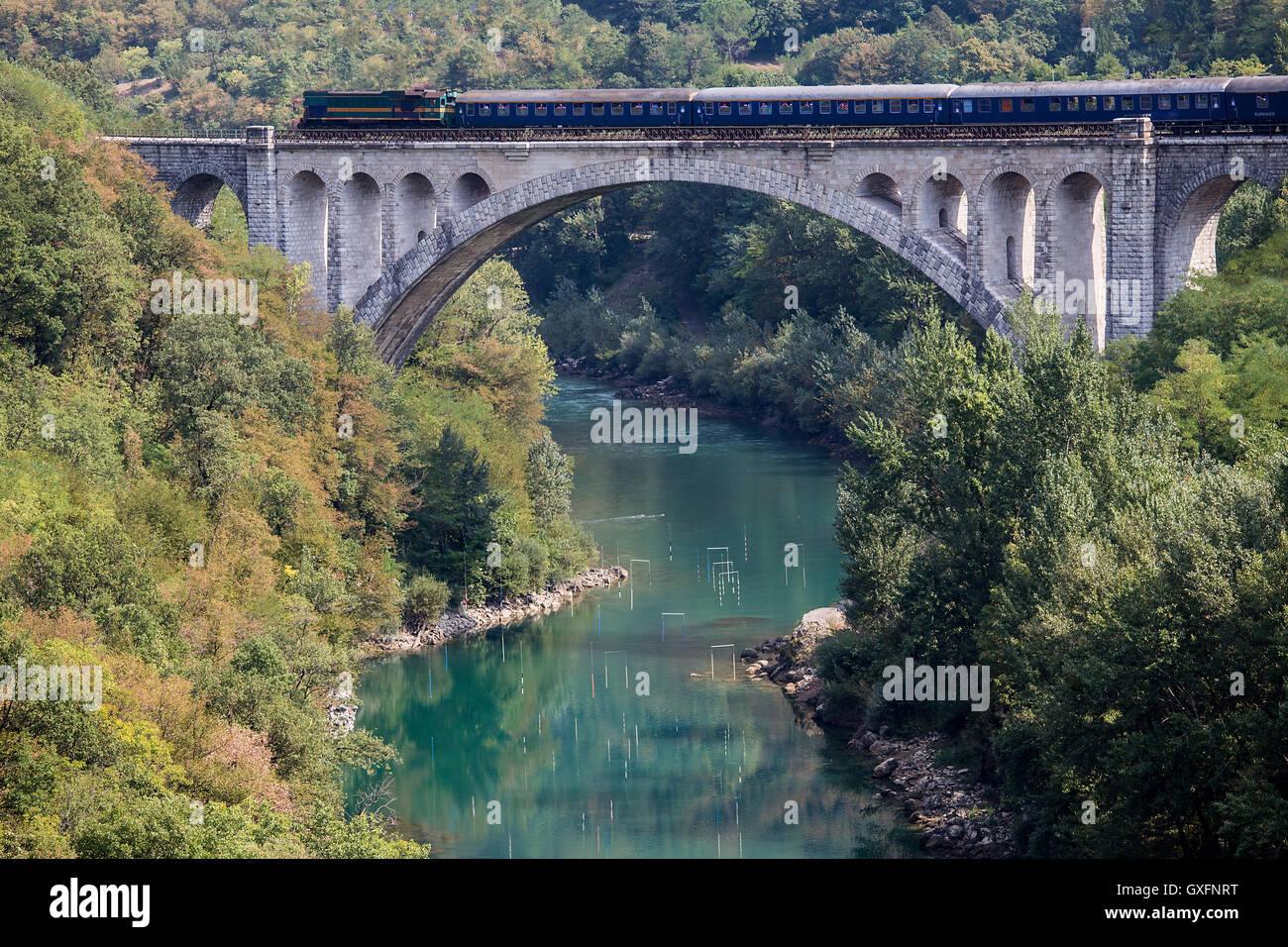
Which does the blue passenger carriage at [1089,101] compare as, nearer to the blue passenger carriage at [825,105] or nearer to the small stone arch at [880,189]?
the blue passenger carriage at [825,105]

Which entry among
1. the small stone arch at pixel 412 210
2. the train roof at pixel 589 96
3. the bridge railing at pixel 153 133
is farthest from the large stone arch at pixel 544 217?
the bridge railing at pixel 153 133

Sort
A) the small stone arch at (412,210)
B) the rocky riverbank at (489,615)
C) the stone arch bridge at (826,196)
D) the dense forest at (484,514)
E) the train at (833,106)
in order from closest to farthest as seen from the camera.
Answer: the dense forest at (484,514)
the stone arch bridge at (826,196)
the train at (833,106)
the rocky riverbank at (489,615)
the small stone arch at (412,210)

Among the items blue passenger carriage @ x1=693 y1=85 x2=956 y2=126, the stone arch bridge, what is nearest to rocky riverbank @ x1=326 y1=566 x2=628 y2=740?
the stone arch bridge

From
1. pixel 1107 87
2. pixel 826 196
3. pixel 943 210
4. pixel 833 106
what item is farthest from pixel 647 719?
pixel 1107 87

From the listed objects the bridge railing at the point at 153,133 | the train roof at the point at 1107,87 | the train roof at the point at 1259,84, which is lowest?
the train roof at the point at 1259,84

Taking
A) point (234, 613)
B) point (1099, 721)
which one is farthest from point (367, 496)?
point (1099, 721)

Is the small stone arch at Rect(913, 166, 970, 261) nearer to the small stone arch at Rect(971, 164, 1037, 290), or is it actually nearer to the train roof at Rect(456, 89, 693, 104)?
the small stone arch at Rect(971, 164, 1037, 290)
